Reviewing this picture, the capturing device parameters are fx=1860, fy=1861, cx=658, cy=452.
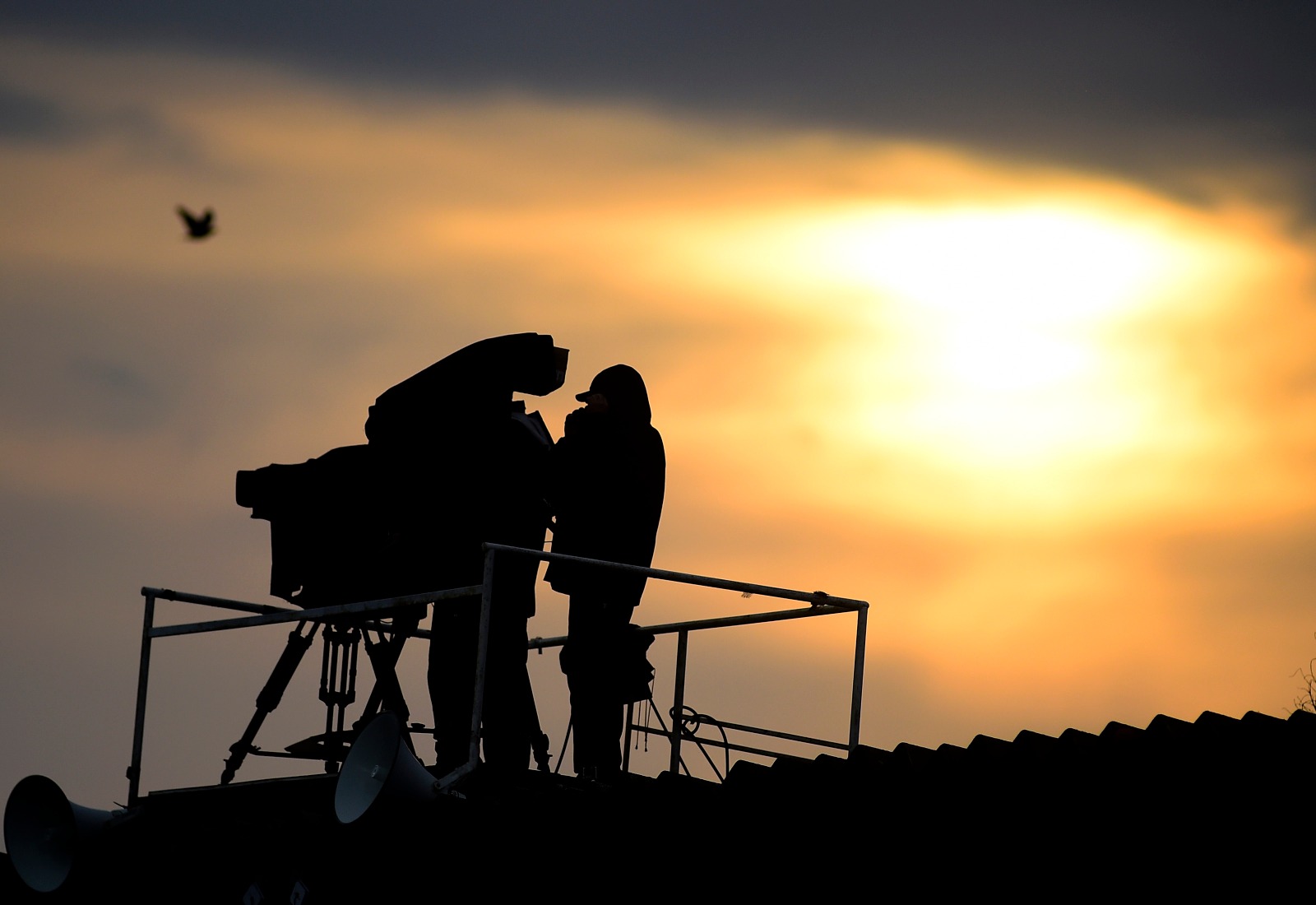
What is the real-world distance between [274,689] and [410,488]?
1.51 m

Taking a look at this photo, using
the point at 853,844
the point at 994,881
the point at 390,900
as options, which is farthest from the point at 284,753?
the point at 994,881

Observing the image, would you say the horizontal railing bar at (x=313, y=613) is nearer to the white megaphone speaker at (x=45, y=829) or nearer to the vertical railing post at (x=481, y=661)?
the vertical railing post at (x=481, y=661)

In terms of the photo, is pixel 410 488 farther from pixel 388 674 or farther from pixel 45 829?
pixel 45 829

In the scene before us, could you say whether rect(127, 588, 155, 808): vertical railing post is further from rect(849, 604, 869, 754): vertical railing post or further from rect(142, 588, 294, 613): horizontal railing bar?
rect(849, 604, 869, 754): vertical railing post

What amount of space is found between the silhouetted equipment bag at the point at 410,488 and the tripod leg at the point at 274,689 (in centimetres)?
23

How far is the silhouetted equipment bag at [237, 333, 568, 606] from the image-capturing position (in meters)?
11.1

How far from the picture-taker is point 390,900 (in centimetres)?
978

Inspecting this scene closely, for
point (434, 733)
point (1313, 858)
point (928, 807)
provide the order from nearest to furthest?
point (1313, 858)
point (928, 807)
point (434, 733)

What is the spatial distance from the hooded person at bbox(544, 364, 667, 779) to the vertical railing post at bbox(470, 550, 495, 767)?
4.70 ft

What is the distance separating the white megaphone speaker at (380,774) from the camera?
9500 mm

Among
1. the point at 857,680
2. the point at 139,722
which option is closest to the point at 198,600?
the point at 139,722

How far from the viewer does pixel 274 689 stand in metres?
11.4

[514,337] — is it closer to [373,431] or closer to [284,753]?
[373,431]

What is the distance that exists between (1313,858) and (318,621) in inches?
A: 229
